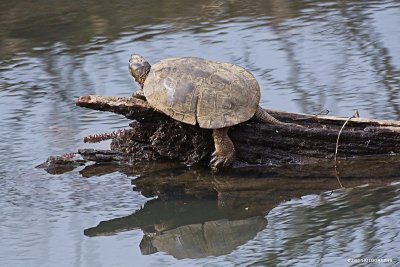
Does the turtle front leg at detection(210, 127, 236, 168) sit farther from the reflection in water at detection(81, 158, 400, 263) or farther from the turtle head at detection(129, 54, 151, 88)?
the turtle head at detection(129, 54, 151, 88)

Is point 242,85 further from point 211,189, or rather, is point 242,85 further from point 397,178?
point 397,178

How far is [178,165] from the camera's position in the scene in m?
6.23

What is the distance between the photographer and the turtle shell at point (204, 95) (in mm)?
5883

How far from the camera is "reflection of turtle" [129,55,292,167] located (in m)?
5.89

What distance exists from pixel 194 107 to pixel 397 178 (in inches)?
47.5

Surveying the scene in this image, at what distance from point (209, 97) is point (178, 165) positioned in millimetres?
548

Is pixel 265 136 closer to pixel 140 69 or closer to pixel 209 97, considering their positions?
pixel 209 97

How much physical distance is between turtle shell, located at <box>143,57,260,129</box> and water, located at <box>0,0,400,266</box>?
38 centimetres

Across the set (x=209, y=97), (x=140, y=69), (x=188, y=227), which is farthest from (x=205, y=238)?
(x=140, y=69)

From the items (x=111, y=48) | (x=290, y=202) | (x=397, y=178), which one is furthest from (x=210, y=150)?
(x=111, y=48)

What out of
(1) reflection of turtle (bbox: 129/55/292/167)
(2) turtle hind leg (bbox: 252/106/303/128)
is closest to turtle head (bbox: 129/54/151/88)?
(1) reflection of turtle (bbox: 129/55/292/167)

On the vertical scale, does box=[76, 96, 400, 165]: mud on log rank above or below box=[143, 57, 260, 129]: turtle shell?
below

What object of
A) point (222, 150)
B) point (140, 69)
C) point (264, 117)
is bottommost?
point (222, 150)

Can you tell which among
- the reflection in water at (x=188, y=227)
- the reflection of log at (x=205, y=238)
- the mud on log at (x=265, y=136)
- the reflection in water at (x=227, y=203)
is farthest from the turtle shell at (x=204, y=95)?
the reflection of log at (x=205, y=238)
